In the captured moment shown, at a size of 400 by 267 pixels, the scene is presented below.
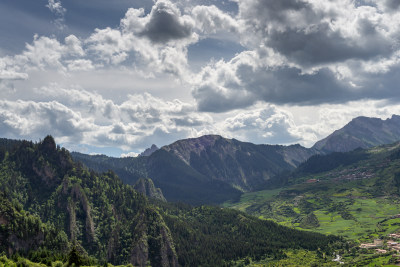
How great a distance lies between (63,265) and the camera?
6245 inches

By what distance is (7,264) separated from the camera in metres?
150

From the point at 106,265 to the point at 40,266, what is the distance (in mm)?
46574

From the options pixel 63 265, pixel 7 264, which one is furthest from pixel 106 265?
pixel 7 264

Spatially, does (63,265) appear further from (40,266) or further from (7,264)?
(7,264)

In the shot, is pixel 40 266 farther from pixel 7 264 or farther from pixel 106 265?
pixel 106 265

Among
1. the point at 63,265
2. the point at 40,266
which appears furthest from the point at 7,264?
the point at 63,265

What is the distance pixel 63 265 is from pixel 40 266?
11751mm

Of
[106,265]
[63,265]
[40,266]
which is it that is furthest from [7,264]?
[106,265]

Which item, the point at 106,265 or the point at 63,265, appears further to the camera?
the point at 106,265

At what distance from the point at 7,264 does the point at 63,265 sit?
24863 mm

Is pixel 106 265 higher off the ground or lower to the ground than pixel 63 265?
→ lower

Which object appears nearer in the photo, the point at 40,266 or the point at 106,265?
the point at 40,266

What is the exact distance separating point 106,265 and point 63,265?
4275cm

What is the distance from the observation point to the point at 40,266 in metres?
159
